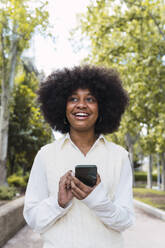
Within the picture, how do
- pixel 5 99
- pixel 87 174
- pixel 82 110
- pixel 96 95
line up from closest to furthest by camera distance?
pixel 87 174
pixel 82 110
pixel 96 95
pixel 5 99

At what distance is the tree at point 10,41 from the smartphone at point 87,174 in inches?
374

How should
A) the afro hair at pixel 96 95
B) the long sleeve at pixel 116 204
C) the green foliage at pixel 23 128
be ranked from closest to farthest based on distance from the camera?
the long sleeve at pixel 116 204
the afro hair at pixel 96 95
the green foliage at pixel 23 128

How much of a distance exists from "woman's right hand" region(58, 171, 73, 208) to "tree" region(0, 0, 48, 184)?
948cm

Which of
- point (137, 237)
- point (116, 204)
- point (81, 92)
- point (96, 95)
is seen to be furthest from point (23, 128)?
point (116, 204)

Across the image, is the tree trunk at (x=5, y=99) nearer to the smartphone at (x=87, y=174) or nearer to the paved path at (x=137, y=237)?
the paved path at (x=137, y=237)

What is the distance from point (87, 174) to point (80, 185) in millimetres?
72

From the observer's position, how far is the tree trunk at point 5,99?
11.6m

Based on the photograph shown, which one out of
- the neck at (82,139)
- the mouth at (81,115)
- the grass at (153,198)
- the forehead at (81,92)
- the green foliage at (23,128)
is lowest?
the grass at (153,198)

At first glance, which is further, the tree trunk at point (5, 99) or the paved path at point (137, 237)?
the tree trunk at point (5, 99)

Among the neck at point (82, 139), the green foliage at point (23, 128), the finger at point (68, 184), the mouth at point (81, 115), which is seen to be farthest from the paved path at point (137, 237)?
the green foliage at point (23, 128)

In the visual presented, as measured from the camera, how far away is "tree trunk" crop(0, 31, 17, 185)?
1155 cm

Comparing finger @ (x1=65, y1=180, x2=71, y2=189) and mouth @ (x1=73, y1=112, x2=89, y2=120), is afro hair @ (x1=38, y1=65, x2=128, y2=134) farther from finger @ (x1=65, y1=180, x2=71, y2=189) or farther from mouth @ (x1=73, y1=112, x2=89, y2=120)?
finger @ (x1=65, y1=180, x2=71, y2=189)

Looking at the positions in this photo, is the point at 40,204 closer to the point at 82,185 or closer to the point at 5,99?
the point at 82,185

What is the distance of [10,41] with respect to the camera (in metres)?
11.8
